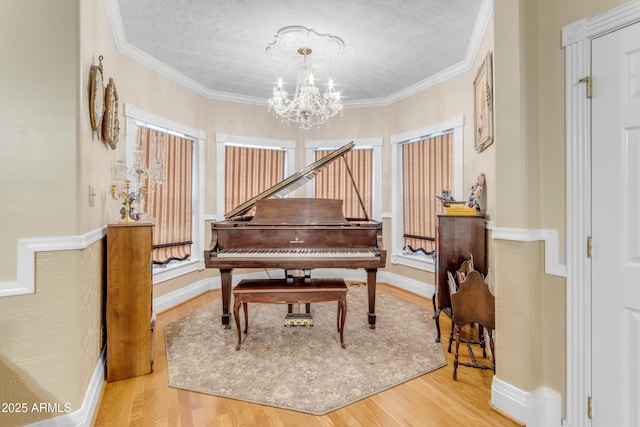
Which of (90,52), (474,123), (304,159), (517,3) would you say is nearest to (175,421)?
(90,52)

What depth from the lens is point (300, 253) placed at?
→ 308cm

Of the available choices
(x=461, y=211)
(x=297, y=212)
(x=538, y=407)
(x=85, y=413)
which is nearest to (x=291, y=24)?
(x=297, y=212)

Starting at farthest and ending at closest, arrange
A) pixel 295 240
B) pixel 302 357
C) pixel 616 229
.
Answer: pixel 295 240, pixel 302 357, pixel 616 229

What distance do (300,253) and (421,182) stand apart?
247cm

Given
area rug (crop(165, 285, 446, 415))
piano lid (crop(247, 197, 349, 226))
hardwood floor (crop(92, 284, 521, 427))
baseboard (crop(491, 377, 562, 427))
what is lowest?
hardwood floor (crop(92, 284, 521, 427))

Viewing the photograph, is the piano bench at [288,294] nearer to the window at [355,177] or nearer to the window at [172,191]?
the window at [172,191]

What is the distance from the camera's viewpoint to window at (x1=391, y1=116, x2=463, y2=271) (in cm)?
416

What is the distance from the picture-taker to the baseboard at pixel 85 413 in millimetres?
1682

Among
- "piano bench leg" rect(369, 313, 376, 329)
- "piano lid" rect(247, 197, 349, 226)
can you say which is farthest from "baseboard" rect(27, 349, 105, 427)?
"piano bench leg" rect(369, 313, 376, 329)

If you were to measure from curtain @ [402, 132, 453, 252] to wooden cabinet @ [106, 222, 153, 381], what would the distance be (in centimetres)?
348

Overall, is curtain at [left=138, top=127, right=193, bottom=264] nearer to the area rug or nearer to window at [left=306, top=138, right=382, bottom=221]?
the area rug

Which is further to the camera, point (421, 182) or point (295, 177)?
point (421, 182)

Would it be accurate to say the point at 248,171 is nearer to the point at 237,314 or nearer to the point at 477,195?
the point at 237,314

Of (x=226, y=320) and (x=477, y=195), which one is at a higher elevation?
(x=477, y=195)
